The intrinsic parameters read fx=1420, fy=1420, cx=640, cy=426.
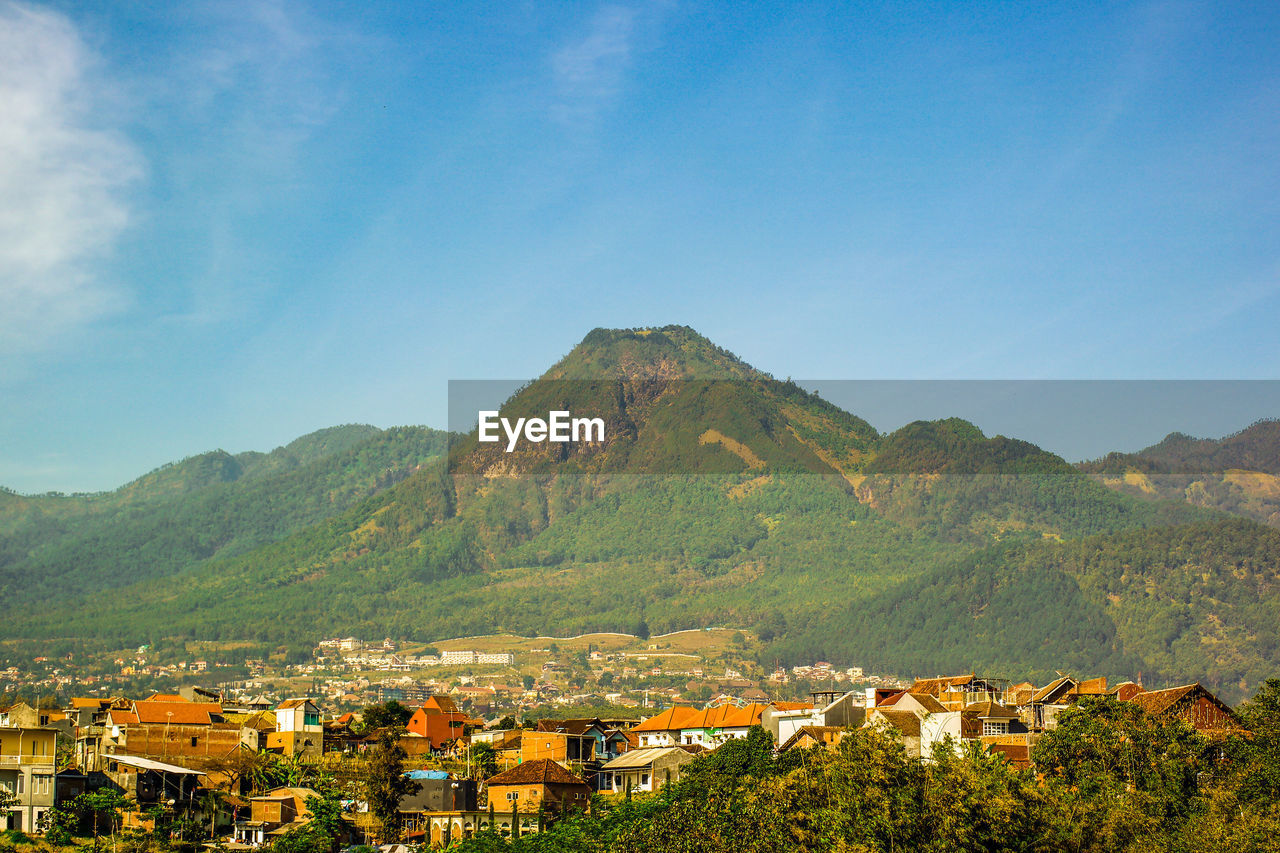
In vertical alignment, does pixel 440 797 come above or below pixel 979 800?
below

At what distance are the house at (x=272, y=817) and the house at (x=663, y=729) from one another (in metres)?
23.0

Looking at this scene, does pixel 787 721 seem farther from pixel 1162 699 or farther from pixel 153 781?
pixel 153 781

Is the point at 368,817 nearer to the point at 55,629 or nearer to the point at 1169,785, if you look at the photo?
the point at 1169,785

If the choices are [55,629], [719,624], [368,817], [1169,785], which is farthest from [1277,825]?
[55,629]

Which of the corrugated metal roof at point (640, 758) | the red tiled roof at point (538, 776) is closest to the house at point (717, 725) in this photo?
the corrugated metal roof at point (640, 758)

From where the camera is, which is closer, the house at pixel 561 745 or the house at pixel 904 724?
the house at pixel 904 724

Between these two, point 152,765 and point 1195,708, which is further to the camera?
point 1195,708

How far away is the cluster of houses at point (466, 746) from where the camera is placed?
57.0m

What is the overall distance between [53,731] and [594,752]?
99.4ft

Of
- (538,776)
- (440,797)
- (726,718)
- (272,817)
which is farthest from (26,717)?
(726,718)

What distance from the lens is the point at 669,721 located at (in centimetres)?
8444

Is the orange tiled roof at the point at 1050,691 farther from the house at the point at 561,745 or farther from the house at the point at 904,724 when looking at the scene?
the house at the point at 561,745

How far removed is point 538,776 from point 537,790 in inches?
Result: 46.3

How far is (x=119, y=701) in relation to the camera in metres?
84.4
